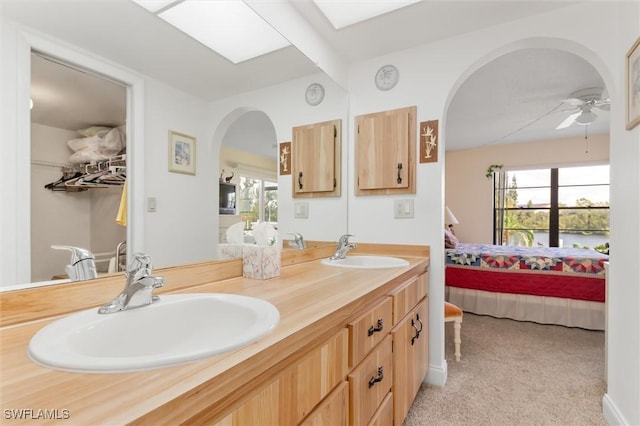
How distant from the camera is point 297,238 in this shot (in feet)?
6.13

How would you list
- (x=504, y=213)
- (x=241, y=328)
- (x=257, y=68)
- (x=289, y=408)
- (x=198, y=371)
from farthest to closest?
(x=504, y=213)
(x=257, y=68)
(x=241, y=328)
(x=289, y=408)
(x=198, y=371)

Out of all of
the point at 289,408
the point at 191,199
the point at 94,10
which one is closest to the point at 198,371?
the point at 289,408

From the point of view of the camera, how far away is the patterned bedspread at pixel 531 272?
3051 mm

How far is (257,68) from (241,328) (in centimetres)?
125

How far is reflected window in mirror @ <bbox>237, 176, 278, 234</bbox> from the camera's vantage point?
1401 millimetres

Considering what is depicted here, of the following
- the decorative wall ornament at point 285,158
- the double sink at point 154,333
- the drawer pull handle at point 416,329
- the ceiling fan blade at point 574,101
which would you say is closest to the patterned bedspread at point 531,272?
the ceiling fan blade at point 574,101

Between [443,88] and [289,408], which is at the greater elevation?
[443,88]

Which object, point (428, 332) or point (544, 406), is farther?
point (428, 332)

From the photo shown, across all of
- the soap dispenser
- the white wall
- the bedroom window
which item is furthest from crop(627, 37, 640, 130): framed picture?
the bedroom window

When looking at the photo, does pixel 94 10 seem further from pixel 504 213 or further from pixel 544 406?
pixel 504 213

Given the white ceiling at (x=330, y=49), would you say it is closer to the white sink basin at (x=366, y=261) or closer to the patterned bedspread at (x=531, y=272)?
the white sink basin at (x=366, y=261)

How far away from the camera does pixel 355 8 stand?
169 cm

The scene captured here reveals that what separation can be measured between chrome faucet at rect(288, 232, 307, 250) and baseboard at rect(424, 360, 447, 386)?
1.16m

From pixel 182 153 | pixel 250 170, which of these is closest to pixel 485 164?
pixel 250 170
